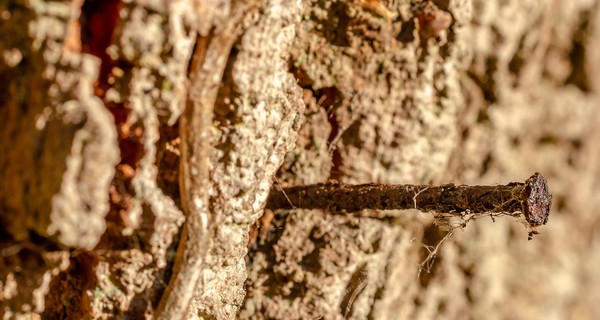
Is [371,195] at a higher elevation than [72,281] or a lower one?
higher

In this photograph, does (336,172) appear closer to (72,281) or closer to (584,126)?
(72,281)

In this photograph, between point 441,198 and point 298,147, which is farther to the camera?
point 298,147

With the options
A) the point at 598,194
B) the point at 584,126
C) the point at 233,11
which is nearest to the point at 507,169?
the point at 584,126

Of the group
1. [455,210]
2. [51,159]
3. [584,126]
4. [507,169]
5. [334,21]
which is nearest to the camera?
[51,159]
